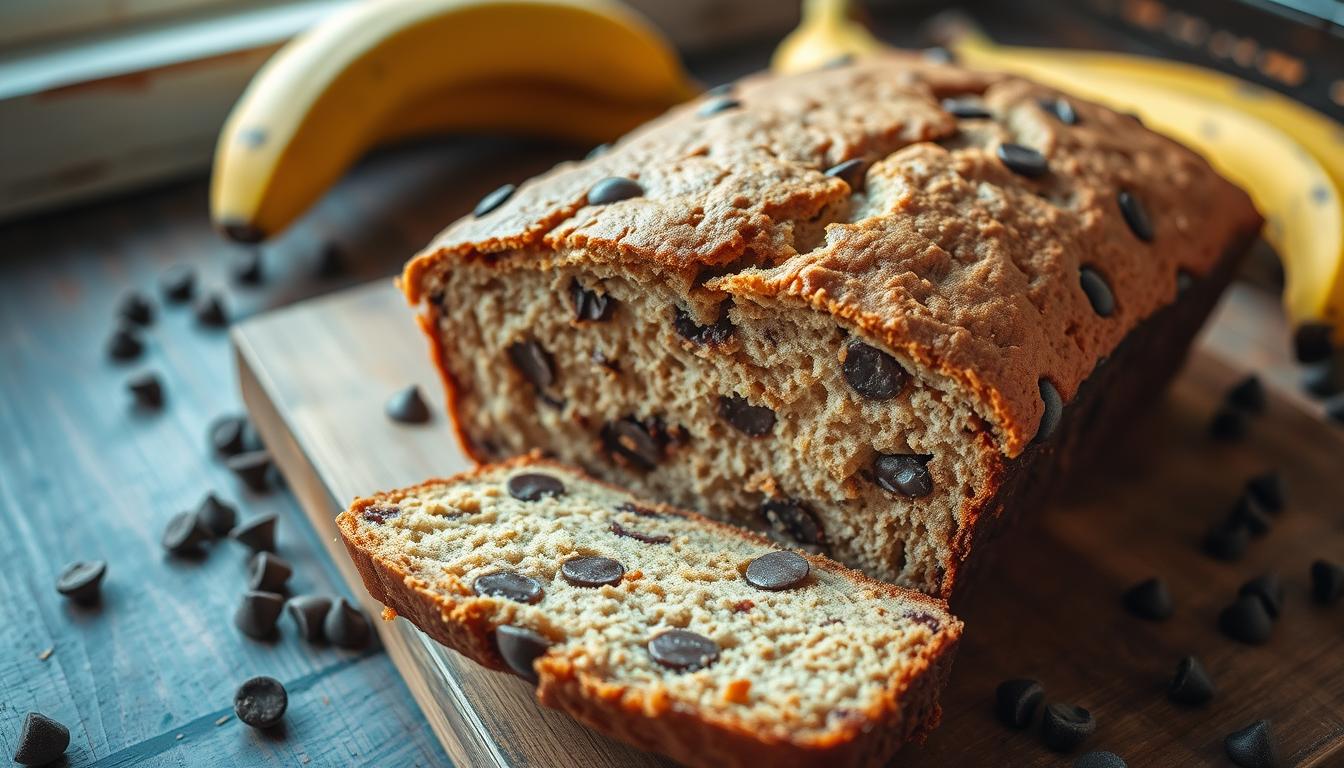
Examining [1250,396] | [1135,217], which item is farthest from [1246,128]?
[1135,217]

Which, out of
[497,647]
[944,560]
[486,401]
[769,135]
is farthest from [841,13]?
[497,647]

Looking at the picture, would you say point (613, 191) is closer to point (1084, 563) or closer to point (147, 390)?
point (1084, 563)

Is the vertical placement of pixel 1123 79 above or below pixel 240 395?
above

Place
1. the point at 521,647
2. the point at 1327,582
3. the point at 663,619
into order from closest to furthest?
1. the point at 521,647
2. the point at 663,619
3. the point at 1327,582

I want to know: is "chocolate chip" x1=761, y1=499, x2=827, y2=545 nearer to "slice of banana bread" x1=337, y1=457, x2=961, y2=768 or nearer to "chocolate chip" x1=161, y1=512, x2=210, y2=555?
"slice of banana bread" x1=337, y1=457, x2=961, y2=768

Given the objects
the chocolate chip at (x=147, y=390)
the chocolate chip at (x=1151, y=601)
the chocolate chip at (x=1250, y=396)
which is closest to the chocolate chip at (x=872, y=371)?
the chocolate chip at (x=1151, y=601)

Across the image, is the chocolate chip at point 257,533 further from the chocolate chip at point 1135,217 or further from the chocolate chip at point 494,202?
the chocolate chip at point 1135,217

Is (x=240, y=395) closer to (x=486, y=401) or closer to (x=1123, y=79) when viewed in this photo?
(x=486, y=401)
